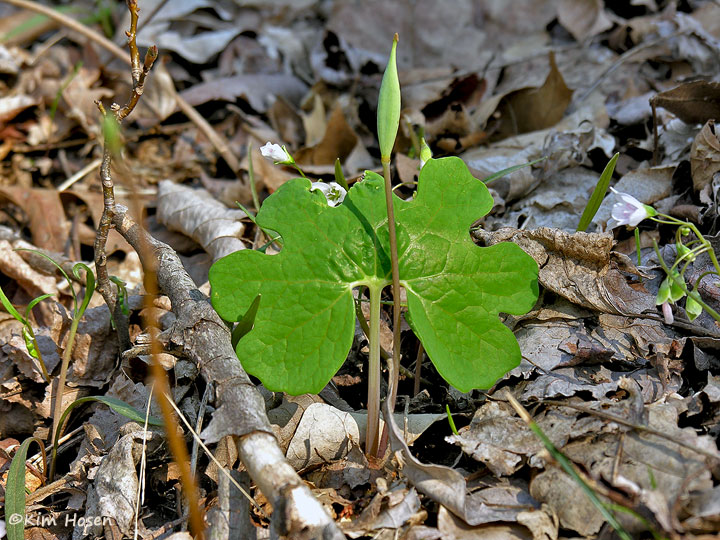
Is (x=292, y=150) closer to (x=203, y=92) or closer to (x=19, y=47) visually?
(x=203, y=92)

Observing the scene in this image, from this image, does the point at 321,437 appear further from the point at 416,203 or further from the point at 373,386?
the point at 416,203

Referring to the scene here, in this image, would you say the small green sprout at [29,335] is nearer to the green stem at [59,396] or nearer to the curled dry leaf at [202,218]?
the green stem at [59,396]

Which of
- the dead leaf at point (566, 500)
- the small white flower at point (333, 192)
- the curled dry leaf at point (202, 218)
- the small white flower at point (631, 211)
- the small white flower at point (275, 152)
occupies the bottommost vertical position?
the dead leaf at point (566, 500)

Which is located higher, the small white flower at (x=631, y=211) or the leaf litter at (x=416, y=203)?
the small white flower at (x=631, y=211)

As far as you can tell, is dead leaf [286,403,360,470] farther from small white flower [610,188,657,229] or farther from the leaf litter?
small white flower [610,188,657,229]

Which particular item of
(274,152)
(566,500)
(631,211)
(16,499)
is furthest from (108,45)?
(566,500)

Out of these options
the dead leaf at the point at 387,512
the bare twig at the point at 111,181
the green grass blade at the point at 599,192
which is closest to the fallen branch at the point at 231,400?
the bare twig at the point at 111,181
